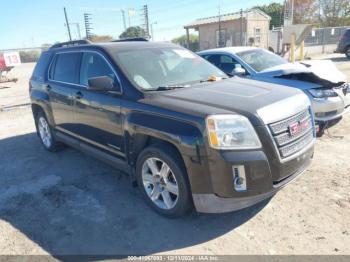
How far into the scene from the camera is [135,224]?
3.53m

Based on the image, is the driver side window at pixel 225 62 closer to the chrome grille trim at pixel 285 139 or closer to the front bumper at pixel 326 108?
the front bumper at pixel 326 108

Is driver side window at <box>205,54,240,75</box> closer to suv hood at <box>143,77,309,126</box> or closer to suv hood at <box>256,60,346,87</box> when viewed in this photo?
suv hood at <box>256,60,346,87</box>

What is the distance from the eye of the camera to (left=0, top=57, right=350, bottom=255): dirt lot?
10.2 feet

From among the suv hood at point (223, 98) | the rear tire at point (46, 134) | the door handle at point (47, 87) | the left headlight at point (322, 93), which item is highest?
the suv hood at point (223, 98)

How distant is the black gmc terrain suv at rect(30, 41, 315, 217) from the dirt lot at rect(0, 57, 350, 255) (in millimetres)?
309

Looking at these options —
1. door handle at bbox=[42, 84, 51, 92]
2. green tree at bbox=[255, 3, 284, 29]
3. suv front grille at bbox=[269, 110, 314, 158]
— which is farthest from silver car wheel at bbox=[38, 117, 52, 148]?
green tree at bbox=[255, 3, 284, 29]

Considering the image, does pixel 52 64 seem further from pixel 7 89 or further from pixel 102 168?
pixel 7 89

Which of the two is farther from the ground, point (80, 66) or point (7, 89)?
point (80, 66)

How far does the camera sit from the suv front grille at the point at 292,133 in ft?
10.1

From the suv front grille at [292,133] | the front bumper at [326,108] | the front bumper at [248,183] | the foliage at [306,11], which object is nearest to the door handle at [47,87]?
the front bumper at [248,183]

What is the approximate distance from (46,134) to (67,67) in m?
1.68

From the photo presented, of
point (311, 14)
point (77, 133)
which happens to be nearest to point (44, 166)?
point (77, 133)

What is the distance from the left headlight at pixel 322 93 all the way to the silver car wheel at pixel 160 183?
11.0ft

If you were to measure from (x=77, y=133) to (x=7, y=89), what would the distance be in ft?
46.2
